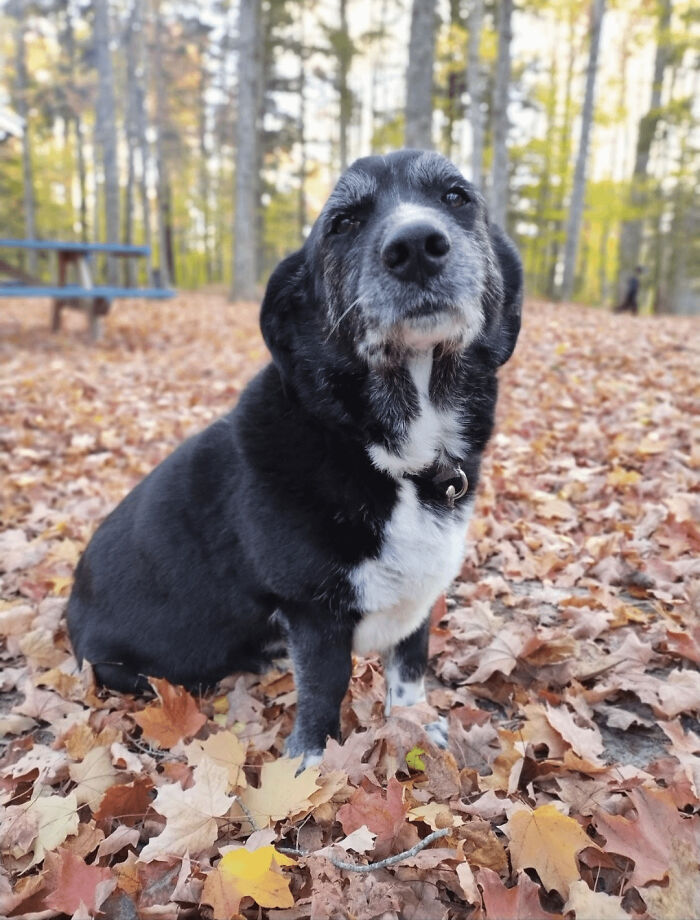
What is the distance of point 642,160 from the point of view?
22.8 metres

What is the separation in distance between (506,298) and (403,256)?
0.74 metres

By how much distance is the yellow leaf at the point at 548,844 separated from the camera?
1.70 metres

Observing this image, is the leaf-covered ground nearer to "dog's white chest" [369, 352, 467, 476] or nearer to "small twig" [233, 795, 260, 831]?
"small twig" [233, 795, 260, 831]

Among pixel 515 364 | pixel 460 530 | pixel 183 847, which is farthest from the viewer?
pixel 515 364

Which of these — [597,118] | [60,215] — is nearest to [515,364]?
[597,118]

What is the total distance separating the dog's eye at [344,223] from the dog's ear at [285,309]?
0.71ft

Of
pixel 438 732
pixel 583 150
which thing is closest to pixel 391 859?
pixel 438 732

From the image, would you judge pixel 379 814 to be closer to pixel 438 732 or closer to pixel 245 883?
pixel 245 883

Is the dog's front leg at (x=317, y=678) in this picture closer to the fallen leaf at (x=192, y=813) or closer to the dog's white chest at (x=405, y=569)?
the dog's white chest at (x=405, y=569)

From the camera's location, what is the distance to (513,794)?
6.74 feet

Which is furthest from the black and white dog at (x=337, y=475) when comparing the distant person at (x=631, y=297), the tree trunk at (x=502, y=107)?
the distant person at (x=631, y=297)

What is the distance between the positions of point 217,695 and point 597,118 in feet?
82.9

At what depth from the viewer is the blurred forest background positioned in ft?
55.7

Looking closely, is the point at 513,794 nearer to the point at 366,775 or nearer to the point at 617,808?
the point at 617,808
